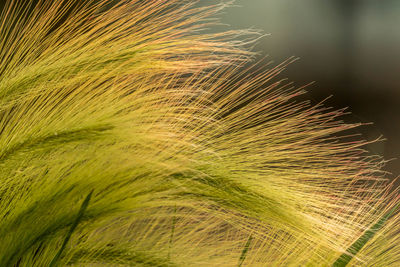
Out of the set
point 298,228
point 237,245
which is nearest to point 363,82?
point 237,245

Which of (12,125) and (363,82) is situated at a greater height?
(12,125)

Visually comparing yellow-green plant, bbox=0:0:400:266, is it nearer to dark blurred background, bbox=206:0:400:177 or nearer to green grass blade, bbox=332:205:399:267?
green grass blade, bbox=332:205:399:267

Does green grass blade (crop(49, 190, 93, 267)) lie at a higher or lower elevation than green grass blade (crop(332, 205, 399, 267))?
higher

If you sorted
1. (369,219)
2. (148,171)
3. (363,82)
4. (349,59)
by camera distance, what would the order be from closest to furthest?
(148,171) < (369,219) < (349,59) < (363,82)

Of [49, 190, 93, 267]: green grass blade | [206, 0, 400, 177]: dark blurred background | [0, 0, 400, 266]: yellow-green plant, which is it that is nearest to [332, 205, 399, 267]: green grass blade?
[0, 0, 400, 266]: yellow-green plant

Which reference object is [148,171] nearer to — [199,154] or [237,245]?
[199,154]

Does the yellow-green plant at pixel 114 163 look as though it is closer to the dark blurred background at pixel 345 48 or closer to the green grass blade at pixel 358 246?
the green grass blade at pixel 358 246

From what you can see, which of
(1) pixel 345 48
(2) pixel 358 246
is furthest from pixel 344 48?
(2) pixel 358 246

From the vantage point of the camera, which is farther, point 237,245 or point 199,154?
point 237,245

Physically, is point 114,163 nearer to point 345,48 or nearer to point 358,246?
point 358,246
